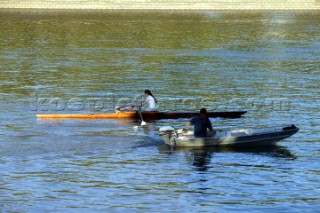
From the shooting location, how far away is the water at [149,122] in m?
32.2

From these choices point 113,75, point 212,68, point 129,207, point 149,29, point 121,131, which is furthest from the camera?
point 149,29

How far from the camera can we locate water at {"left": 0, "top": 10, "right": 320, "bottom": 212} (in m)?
32.2

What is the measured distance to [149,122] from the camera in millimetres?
46594

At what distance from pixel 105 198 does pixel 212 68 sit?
142 feet

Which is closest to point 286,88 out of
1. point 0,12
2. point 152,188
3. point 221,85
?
point 221,85

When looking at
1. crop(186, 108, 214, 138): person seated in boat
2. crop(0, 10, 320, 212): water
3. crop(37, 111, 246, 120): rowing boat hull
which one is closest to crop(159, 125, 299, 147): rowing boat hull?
crop(186, 108, 214, 138): person seated in boat

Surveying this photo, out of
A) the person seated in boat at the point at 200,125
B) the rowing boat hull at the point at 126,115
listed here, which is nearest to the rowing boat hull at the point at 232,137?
the person seated in boat at the point at 200,125

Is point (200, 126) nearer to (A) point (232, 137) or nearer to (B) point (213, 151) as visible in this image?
(B) point (213, 151)

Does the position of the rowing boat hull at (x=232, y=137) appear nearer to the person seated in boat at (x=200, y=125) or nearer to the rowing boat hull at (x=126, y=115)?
the person seated in boat at (x=200, y=125)

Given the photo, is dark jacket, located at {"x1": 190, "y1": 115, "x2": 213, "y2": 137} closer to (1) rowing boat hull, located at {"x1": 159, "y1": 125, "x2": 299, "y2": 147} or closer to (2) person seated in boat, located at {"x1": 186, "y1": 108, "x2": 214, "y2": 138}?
(2) person seated in boat, located at {"x1": 186, "y1": 108, "x2": 214, "y2": 138}

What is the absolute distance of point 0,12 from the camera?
480 ft

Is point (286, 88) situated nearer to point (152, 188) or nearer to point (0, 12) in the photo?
point (152, 188)

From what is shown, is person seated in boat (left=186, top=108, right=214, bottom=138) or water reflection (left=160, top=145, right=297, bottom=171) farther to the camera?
person seated in boat (left=186, top=108, right=214, bottom=138)

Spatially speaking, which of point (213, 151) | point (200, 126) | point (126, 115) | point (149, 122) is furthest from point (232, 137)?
point (126, 115)
